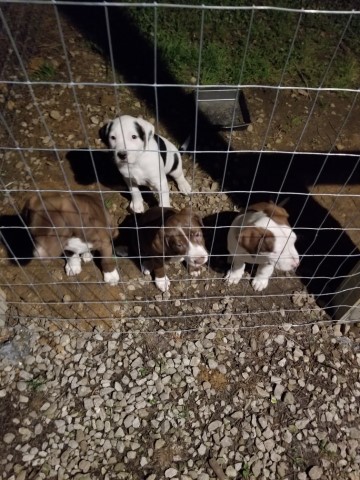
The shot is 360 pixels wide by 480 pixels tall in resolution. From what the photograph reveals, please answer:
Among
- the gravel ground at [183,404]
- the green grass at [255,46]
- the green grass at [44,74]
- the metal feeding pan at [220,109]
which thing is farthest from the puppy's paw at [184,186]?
the green grass at [44,74]

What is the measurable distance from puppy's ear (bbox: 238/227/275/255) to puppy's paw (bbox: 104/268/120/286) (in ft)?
3.56

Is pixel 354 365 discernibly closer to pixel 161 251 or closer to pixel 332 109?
pixel 161 251

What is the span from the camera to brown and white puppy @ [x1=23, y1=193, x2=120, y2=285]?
2600 millimetres

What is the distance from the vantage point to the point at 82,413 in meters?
2.79

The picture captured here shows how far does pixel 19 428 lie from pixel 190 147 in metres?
2.84

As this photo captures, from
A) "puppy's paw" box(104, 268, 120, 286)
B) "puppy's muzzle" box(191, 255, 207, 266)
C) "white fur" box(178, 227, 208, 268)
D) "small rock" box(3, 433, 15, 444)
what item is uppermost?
"white fur" box(178, 227, 208, 268)

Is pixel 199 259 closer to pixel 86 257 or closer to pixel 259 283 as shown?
pixel 259 283

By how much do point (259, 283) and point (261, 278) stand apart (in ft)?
0.16

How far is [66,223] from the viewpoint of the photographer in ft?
8.86

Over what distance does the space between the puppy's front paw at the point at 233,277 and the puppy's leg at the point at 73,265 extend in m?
1.17

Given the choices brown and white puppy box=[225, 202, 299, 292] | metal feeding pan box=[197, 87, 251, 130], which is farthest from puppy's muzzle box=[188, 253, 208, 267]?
metal feeding pan box=[197, 87, 251, 130]

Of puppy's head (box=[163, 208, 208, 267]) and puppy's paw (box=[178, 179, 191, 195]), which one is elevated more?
puppy's head (box=[163, 208, 208, 267])

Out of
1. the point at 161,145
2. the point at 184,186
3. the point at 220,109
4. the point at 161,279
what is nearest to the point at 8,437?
the point at 161,279

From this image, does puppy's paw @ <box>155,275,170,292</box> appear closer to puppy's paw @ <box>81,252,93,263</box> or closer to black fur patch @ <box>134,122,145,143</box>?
puppy's paw @ <box>81,252,93,263</box>
